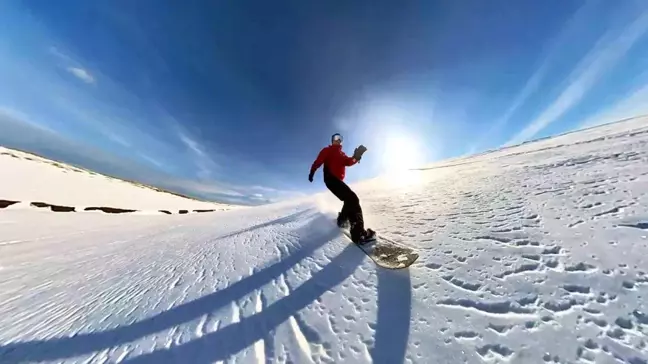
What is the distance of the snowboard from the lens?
4621mm

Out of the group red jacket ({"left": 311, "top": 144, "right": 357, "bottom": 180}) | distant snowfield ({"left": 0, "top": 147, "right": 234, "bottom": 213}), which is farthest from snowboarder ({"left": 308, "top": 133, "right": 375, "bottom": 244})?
distant snowfield ({"left": 0, "top": 147, "right": 234, "bottom": 213})

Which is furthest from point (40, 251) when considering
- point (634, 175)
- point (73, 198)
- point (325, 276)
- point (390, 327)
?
point (73, 198)

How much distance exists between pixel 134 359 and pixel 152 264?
13.3 ft

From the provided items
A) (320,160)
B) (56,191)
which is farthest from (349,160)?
(56,191)

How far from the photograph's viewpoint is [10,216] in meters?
12.8

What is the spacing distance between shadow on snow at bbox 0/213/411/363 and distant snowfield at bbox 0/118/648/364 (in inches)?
0.7

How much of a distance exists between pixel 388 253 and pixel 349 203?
178 centimetres

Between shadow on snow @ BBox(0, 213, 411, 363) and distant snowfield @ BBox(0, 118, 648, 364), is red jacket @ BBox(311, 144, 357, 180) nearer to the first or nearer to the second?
distant snowfield @ BBox(0, 118, 648, 364)

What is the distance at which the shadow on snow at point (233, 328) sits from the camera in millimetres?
2918

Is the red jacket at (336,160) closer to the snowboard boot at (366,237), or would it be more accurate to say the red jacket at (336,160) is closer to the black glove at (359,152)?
the black glove at (359,152)

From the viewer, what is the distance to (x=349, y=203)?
6.60 metres

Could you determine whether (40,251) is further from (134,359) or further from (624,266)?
(624,266)

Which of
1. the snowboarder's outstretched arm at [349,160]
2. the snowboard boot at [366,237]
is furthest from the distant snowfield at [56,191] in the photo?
the snowboard boot at [366,237]

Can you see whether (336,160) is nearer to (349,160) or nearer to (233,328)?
(349,160)
